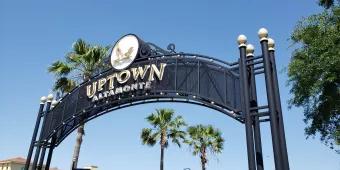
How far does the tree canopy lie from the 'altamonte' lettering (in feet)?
25.4

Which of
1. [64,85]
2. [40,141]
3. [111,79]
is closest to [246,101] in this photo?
[111,79]

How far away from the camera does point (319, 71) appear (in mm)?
16016

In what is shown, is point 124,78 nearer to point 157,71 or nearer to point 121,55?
point 121,55

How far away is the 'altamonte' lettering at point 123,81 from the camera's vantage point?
11.7 metres

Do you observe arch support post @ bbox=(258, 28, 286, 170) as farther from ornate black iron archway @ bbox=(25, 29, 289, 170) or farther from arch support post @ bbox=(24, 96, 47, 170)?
arch support post @ bbox=(24, 96, 47, 170)

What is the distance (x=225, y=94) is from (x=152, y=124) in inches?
1009

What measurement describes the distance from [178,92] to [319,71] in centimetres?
801

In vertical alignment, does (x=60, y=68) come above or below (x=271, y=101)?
above

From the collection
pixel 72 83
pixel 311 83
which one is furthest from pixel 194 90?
pixel 72 83

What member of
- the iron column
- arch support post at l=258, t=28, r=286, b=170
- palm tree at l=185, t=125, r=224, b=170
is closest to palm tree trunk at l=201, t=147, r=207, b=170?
palm tree at l=185, t=125, r=224, b=170

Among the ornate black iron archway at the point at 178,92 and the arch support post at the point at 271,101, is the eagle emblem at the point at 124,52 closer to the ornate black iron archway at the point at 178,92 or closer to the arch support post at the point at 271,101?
the ornate black iron archway at the point at 178,92

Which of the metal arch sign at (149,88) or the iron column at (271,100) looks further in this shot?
the metal arch sign at (149,88)

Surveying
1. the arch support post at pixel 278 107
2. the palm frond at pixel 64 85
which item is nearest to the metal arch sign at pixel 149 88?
the arch support post at pixel 278 107

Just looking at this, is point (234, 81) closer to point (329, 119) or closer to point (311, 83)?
point (311, 83)
